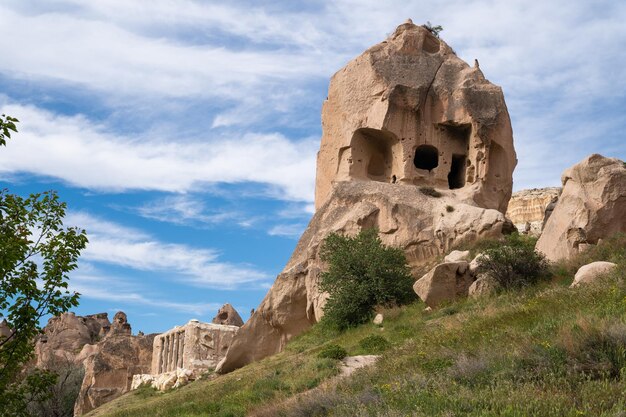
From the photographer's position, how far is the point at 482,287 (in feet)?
69.1

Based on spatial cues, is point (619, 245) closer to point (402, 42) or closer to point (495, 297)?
point (495, 297)

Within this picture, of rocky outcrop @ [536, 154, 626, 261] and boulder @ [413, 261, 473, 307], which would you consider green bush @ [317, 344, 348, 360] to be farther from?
rocky outcrop @ [536, 154, 626, 261]

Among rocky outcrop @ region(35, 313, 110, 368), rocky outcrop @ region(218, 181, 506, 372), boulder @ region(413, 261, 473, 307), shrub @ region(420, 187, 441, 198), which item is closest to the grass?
boulder @ region(413, 261, 473, 307)

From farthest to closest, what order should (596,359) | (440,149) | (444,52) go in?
1. (444,52)
2. (440,149)
3. (596,359)

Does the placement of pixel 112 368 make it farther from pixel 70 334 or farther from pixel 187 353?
pixel 70 334

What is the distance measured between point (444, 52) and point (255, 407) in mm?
28047

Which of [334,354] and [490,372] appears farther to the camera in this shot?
[334,354]

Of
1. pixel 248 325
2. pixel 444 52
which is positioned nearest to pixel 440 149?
A: pixel 444 52

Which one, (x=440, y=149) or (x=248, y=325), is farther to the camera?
(x=440, y=149)

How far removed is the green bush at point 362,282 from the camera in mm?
24766

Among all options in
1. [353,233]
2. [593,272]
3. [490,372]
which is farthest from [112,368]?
[490,372]

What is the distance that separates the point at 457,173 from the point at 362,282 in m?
13.9

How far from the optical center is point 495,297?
65.0ft

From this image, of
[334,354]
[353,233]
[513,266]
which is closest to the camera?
[334,354]
